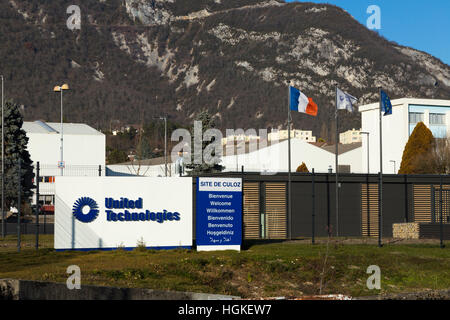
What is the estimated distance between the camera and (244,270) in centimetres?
2095

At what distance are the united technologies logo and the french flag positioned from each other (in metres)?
12.9

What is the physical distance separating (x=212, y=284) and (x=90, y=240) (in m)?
7.17

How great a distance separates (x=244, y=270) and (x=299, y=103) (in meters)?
14.5

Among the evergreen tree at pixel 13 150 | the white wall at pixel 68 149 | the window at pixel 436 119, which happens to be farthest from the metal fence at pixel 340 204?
the white wall at pixel 68 149

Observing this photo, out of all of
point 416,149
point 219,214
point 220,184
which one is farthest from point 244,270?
point 416,149

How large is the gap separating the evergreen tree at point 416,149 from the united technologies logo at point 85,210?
158 feet

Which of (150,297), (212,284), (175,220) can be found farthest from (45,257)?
(150,297)

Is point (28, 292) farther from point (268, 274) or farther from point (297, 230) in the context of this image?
point (297, 230)

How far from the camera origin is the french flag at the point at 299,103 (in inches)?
1299

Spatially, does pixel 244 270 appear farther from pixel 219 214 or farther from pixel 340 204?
pixel 340 204

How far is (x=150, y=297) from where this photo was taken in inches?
575

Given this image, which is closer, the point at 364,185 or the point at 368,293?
the point at 368,293

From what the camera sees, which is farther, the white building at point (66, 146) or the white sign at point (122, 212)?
the white building at point (66, 146)

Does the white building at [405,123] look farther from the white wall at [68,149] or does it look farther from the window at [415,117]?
the white wall at [68,149]
